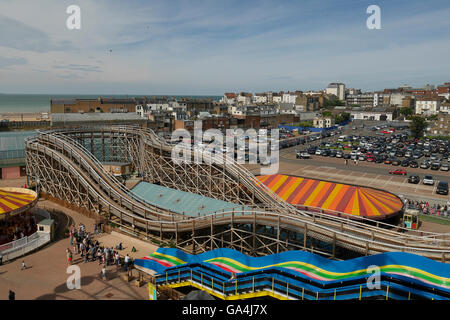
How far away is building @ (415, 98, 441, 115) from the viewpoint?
458 feet

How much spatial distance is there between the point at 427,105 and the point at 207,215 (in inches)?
6126

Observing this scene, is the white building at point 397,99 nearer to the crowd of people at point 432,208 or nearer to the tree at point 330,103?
the tree at point 330,103

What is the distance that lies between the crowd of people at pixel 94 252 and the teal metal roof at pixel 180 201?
210 inches

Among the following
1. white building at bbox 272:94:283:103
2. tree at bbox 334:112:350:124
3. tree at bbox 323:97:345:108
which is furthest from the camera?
white building at bbox 272:94:283:103

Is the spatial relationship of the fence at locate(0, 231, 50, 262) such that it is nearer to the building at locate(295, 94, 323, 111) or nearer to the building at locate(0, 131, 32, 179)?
the building at locate(0, 131, 32, 179)

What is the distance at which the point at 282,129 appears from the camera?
91438 millimetres

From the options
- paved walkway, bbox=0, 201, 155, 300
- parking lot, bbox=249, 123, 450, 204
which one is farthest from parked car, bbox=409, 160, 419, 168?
paved walkway, bbox=0, 201, 155, 300

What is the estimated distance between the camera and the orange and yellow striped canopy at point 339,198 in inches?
936

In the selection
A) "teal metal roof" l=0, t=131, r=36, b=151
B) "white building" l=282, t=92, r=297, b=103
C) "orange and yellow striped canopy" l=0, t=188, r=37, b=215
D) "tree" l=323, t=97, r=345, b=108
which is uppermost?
"white building" l=282, t=92, r=297, b=103

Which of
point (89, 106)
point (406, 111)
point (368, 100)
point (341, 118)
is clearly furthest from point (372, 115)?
point (89, 106)

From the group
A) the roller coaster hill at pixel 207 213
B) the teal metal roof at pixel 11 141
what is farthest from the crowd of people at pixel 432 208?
the teal metal roof at pixel 11 141

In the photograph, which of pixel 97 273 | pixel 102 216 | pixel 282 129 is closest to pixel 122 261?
pixel 97 273

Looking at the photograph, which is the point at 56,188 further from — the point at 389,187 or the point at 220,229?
the point at 389,187

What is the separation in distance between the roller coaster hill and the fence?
14.5ft
